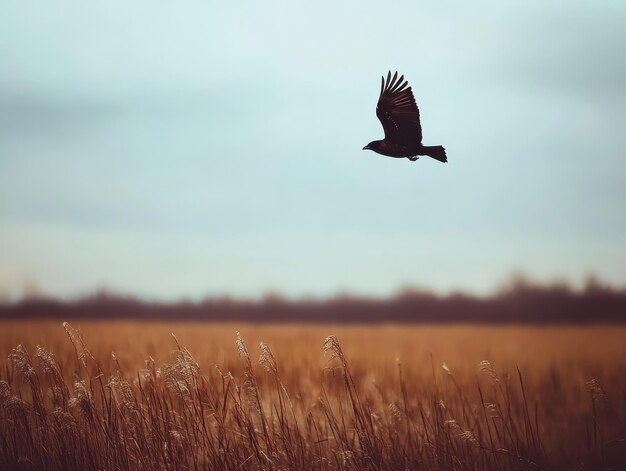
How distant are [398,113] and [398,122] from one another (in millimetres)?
58

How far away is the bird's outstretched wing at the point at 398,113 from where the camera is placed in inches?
151

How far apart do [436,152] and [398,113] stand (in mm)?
362

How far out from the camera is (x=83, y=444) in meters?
4.07

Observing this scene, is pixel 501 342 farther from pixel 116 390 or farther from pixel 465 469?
pixel 116 390

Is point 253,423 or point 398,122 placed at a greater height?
point 398,122

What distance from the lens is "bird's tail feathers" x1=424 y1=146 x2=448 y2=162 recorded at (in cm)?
369

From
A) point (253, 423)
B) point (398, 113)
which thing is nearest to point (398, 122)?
point (398, 113)

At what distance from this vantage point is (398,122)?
3.85m

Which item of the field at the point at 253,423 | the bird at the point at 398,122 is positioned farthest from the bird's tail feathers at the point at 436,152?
the field at the point at 253,423

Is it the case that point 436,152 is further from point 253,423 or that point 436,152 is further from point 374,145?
point 253,423

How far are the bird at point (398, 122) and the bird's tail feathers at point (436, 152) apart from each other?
43 millimetres

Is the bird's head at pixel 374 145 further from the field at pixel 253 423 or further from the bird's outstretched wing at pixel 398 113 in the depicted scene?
the field at pixel 253 423

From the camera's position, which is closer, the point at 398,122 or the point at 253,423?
the point at 398,122

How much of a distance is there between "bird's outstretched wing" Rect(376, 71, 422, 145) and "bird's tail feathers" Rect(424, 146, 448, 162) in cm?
10
